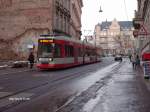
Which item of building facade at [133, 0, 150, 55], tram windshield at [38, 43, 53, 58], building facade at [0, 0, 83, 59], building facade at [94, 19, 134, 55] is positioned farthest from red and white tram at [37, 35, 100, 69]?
building facade at [94, 19, 134, 55]

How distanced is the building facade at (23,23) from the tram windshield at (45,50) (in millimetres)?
21942

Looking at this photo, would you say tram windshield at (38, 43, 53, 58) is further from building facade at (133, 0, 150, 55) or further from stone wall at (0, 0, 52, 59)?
stone wall at (0, 0, 52, 59)

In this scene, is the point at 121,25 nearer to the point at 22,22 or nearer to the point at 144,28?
the point at 22,22

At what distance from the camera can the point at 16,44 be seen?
5584cm

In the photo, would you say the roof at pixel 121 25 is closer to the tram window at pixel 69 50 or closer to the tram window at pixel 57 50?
the tram window at pixel 69 50

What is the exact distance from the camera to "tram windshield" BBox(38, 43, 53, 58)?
31703mm

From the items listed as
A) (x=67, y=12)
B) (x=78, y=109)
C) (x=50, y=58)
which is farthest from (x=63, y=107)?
(x=67, y=12)

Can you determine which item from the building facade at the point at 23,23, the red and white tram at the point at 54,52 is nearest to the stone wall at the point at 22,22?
the building facade at the point at 23,23

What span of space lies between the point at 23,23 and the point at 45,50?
25.5 m

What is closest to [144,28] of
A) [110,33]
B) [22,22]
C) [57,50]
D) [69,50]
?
[57,50]

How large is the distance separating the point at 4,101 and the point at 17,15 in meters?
46.3

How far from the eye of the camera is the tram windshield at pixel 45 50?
3170cm

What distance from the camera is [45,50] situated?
32.0m

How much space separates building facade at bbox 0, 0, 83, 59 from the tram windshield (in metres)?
21.9
